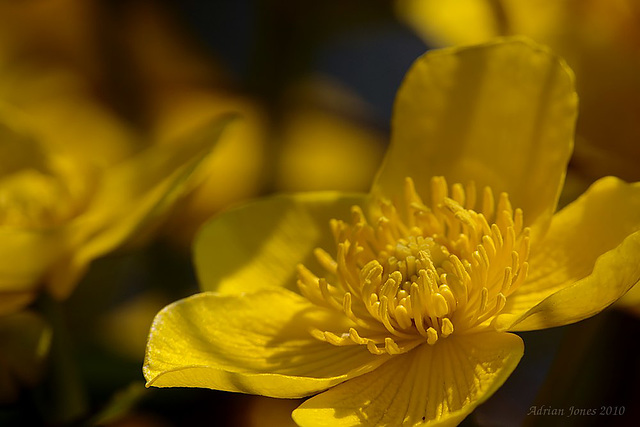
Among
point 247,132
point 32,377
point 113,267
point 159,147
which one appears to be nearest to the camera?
point 32,377

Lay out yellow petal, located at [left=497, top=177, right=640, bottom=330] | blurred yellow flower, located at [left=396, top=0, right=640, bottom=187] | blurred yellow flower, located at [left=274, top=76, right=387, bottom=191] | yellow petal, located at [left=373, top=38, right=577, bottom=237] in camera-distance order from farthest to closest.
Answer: blurred yellow flower, located at [left=274, top=76, right=387, bottom=191]
blurred yellow flower, located at [left=396, top=0, right=640, bottom=187]
yellow petal, located at [left=373, top=38, right=577, bottom=237]
yellow petal, located at [left=497, top=177, right=640, bottom=330]

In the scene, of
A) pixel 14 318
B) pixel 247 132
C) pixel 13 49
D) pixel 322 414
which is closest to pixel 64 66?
pixel 13 49

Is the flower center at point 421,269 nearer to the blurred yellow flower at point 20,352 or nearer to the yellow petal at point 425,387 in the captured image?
the yellow petal at point 425,387

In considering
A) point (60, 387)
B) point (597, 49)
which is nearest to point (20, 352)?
point (60, 387)

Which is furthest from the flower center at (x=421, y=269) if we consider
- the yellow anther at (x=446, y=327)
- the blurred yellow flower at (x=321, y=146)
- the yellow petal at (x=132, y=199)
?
the blurred yellow flower at (x=321, y=146)

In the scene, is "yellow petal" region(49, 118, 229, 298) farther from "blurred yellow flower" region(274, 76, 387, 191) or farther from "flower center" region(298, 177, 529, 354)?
"blurred yellow flower" region(274, 76, 387, 191)

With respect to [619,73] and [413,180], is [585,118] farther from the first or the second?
[413,180]

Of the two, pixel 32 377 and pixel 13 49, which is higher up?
pixel 13 49

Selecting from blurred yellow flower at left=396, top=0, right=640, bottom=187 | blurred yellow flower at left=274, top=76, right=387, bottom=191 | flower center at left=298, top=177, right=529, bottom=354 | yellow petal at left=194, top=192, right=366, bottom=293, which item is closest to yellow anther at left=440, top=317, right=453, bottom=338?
flower center at left=298, top=177, right=529, bottom=354
